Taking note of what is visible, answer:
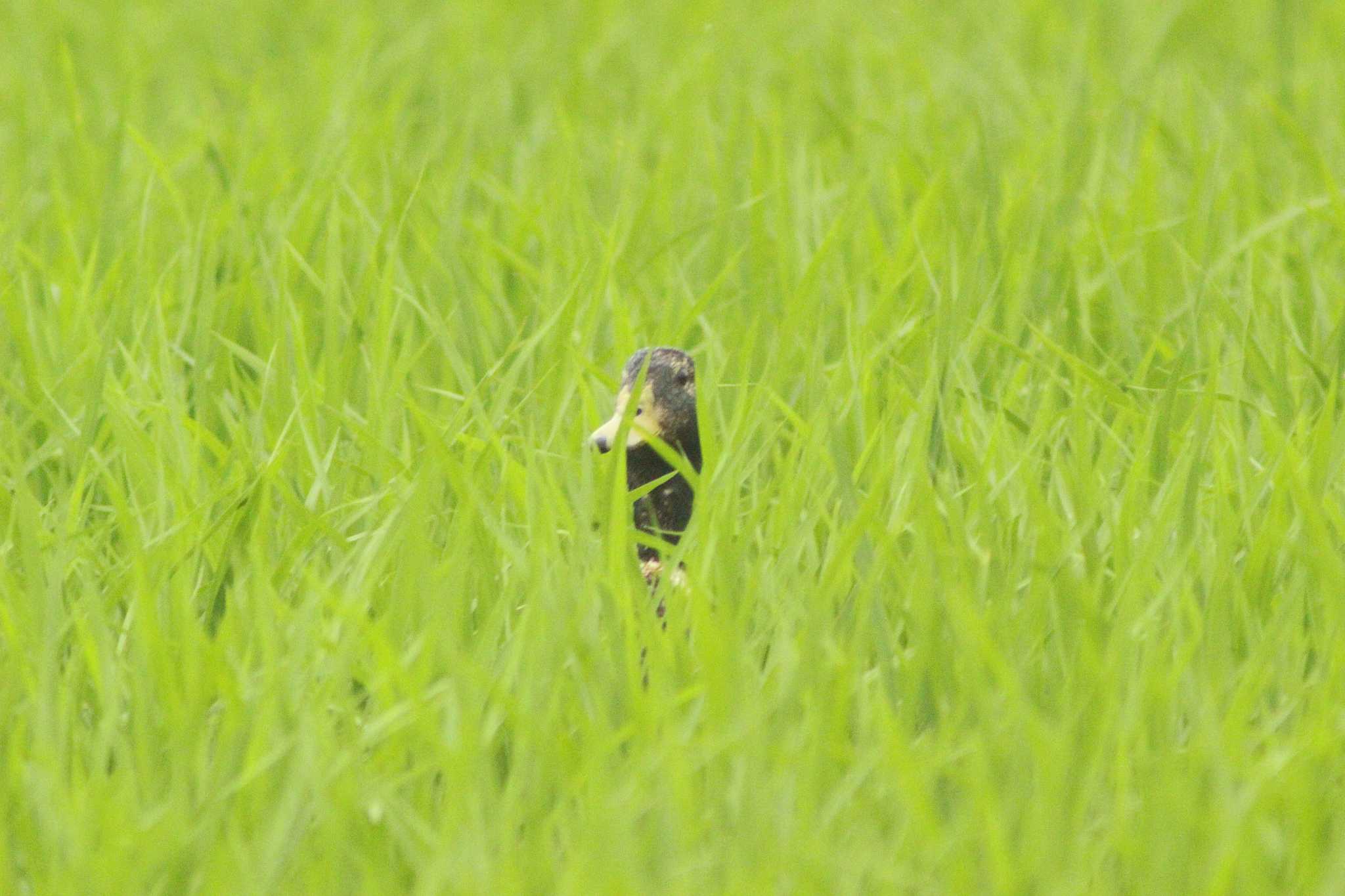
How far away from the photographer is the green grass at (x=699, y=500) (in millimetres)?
1600

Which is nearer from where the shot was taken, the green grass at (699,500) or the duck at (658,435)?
the green grass at (699,500)

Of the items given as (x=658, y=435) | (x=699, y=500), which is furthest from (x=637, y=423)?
(x=699, y=500)

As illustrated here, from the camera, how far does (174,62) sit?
13.9ft

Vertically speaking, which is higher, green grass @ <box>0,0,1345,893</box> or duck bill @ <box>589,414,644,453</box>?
duck bill @ <box>589,414,644,453</box>

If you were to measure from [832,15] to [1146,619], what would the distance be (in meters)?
2.96

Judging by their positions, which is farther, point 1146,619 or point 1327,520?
point 1327,520

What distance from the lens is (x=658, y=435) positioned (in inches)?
82.1

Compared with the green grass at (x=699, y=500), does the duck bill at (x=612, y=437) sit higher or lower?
higher

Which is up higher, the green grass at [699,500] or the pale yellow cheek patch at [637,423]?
the pale yellow cheek patch at [637,423]

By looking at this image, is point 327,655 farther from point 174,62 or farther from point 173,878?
point 174,62

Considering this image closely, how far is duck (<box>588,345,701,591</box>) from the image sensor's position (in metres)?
2.07

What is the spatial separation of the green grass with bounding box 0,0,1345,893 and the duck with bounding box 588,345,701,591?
0.05 meters

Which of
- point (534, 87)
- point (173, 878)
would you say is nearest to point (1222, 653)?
point (173, 878)

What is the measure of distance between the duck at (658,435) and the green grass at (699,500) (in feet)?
0.17
